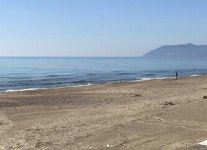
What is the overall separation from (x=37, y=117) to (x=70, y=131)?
3775 millimetres

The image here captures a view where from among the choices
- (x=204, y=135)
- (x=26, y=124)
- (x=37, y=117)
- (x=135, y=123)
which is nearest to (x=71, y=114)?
(x=37, y=117)

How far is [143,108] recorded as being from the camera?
1789cm

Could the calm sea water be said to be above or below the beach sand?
above

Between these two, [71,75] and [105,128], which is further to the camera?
[71,75]

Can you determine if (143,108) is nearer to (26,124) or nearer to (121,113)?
(121,113)

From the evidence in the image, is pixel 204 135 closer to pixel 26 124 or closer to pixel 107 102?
pixel 26 124

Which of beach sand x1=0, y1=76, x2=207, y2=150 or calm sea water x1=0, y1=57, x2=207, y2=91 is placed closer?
beach sand x1=0, y1=76, x2=207, y2=150

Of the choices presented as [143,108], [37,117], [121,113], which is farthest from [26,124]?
[143,108]

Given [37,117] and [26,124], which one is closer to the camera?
[26,124]

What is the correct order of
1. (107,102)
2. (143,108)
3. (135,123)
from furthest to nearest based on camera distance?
1. (107,102)
2. (143,108)
3. (135,123)

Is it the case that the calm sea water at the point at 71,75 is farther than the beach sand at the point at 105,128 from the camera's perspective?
Yes

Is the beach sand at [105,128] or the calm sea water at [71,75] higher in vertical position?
the calm sea water at [71,75]

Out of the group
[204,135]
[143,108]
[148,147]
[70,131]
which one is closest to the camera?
[148,147]

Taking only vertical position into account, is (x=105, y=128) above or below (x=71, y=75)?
below
